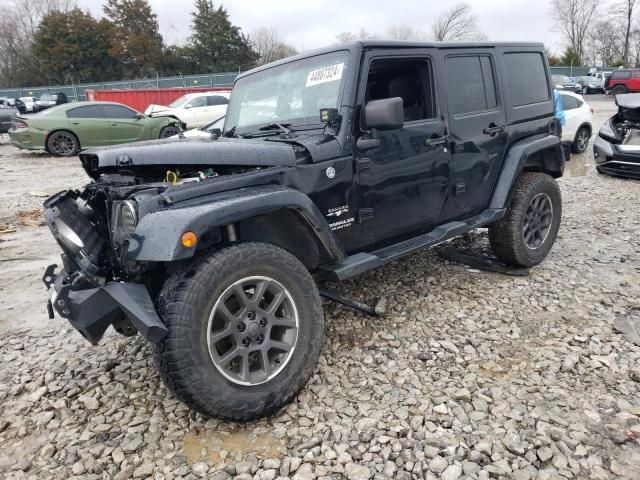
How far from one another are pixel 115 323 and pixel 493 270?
334 centimetres

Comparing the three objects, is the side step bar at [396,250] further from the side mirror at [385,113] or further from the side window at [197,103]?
the side window at [197,103]

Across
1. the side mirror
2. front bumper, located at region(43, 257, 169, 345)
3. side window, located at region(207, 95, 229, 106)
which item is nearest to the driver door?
the side mirror

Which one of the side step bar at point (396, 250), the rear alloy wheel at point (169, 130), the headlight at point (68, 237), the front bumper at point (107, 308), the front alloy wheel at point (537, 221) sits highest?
the rear alloy wheel at point (169, 130)

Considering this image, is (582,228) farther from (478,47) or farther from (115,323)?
(115,323)

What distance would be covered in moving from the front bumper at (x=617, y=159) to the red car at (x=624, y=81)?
27.5 metres

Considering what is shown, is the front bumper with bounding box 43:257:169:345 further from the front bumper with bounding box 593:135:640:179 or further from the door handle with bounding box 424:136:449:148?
the front bumper with bounding box 593:135:640:179

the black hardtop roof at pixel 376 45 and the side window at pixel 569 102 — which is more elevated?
the black hardtop roof at pixel 376 45

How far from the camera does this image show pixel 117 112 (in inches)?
499

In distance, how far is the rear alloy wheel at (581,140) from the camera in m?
10.8

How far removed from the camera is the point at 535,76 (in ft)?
14.5

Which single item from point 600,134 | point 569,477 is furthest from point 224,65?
point 569,477

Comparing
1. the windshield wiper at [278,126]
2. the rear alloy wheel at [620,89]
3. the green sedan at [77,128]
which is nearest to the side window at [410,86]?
the windshield wiper at [278,126]

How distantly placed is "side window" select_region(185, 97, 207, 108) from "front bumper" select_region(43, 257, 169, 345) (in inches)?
550

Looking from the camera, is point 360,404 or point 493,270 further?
point 493,270
